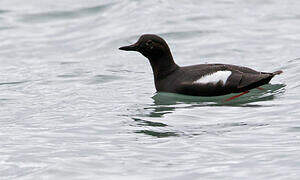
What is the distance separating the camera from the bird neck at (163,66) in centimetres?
1026

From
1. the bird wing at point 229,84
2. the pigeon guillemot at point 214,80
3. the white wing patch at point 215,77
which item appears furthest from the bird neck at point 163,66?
the white wing patch at point 215,77

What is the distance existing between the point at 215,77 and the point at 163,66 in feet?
3.33

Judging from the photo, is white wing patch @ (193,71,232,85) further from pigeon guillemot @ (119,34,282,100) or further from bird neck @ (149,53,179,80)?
bird neck @ (149,53,179,80)

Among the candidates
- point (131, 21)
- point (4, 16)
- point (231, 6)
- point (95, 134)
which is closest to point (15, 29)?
point (4, 16)

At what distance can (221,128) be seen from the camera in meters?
8.02

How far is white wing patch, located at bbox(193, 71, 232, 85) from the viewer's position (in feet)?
31.3

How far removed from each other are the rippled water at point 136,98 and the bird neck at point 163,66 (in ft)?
0.92

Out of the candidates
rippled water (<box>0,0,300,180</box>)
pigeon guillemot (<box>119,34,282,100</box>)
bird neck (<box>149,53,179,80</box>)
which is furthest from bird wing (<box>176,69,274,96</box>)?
bird neck (<box>149,53,179,80</box>)

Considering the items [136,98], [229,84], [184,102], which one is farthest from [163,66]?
[229,84]

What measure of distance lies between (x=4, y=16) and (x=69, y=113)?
25.6ft

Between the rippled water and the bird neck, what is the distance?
0.28 meters

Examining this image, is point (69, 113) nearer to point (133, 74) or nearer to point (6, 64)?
point (133, 74)

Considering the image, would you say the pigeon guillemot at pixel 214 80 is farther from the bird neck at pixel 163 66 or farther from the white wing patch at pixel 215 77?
the bird neck at pixel 163 66

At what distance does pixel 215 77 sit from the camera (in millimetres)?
9555
